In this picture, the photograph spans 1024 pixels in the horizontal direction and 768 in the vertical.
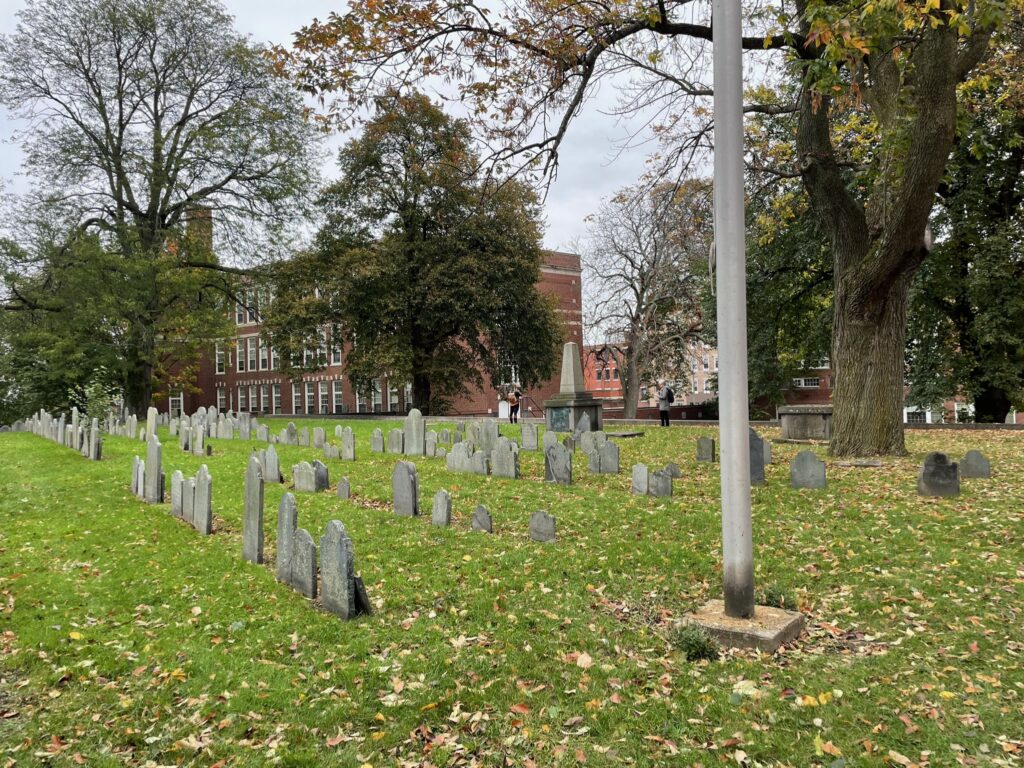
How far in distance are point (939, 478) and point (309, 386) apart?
161 ft

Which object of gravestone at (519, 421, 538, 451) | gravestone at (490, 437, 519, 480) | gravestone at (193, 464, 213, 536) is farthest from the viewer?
gravestone at (519, 421, 538, 451)

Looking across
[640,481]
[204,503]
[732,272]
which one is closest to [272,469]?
[204,503]

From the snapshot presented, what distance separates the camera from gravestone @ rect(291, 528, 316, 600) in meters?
5.50

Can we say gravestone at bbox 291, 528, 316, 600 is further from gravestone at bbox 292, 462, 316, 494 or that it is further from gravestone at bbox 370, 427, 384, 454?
gravestone at bbox 370, 427, 384, 454

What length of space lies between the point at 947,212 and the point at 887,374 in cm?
1544

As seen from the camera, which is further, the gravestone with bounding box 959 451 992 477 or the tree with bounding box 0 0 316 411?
the tree with bounding box 0 0 316 411

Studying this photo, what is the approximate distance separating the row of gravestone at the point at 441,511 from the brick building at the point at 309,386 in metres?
36.1

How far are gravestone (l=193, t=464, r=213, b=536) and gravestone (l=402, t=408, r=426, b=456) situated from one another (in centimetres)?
757

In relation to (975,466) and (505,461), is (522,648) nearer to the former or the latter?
(505,461)

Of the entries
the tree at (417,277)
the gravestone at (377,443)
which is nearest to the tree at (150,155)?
the tree at (417,277)

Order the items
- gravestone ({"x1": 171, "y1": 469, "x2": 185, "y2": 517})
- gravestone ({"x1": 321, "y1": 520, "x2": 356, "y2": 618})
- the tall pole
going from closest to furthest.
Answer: the tall pole → gravestone ({"x1": 321, "y1": 520, "x2": 356, "y2": 618}) → gravestone ({"x1": 171, "y1": 469, "x2": 185, "y2": 517})

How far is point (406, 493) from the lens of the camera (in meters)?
8.44

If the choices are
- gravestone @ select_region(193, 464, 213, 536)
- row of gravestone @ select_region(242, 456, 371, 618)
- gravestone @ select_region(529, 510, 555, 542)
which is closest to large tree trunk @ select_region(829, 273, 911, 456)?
gravestone @ select_region(529, 510, 555, 542)

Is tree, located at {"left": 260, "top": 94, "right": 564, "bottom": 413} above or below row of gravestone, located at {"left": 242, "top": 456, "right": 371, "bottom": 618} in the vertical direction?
above
